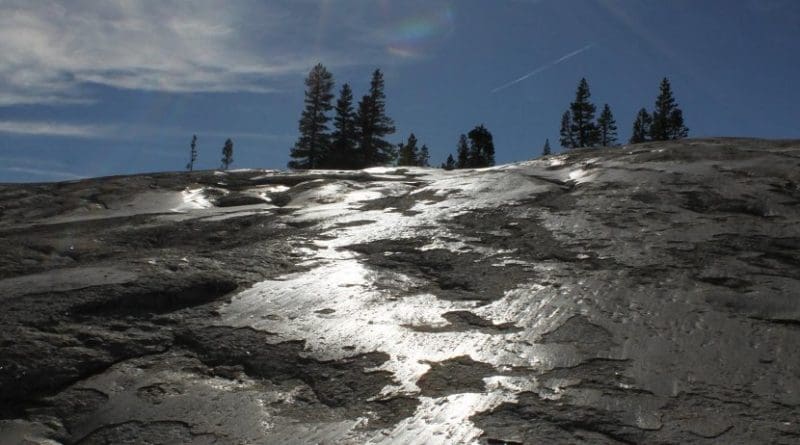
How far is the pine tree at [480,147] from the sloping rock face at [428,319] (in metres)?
24.2

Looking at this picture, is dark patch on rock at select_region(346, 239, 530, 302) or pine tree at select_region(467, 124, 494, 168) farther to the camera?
pine tree at select_region(467, 124, 494, 168)

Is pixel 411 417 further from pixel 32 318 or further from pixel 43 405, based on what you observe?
pixel 32 318

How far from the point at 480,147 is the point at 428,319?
27954 mm

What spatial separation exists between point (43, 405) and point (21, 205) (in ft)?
10.3

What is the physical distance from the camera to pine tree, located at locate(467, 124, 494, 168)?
28.0 meters

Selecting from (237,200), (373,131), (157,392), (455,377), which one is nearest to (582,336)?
(455,377)

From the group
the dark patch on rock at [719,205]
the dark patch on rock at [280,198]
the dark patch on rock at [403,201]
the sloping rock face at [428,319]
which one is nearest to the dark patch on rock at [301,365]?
the sloping rock face at [428,319]

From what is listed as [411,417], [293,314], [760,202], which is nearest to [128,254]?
[293,314]

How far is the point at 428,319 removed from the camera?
2334 mm

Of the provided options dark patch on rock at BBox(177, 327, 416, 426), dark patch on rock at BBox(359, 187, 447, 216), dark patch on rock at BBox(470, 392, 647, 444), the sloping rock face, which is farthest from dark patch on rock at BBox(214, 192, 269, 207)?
dark patch on rock at BBox(470, 392, 647, 444)

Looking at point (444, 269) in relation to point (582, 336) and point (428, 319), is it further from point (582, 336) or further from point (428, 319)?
point (582, 336)

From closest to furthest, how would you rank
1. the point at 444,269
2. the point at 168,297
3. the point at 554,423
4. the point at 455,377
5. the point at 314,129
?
the point at 554,423 → the point at 455,377 → the point at 168,297 → the point at 444,269 → the point at 314,129

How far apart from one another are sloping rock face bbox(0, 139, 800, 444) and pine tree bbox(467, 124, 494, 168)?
79.4 ft

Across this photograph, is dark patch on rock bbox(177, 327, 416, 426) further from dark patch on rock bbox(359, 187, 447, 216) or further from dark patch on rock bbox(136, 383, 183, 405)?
dark patch on rock bbox(359, 187, 447, 216)
